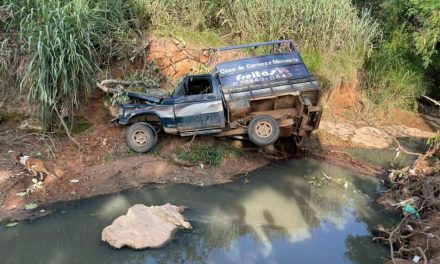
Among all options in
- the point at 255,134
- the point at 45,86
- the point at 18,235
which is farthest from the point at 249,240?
the point at 45,86

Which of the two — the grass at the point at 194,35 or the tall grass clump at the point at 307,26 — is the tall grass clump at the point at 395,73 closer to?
the tall grass clump at the point at 307,26

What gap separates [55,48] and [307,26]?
21.7 ft

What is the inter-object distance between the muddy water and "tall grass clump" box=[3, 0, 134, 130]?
2.38 m

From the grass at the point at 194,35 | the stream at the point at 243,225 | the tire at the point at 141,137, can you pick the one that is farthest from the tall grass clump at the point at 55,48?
the stream at the point at 243,225

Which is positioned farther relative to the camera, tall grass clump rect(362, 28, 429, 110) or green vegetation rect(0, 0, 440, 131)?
tall grass clump rect(362, 28, 429, 110)

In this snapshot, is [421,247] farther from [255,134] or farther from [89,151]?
[89,151]

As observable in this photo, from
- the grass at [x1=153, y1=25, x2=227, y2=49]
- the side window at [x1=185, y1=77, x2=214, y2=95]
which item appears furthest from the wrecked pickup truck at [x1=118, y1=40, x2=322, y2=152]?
the grass at [x1=153, y1=25, x2=227, y2=49]

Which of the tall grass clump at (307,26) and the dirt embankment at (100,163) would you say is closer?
the dirt embankment at (100,163)

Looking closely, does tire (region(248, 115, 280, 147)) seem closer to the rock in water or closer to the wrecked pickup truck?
the wrecked pickup truck

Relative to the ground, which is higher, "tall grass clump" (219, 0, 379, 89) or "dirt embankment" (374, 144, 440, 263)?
"tall grass clump" (219, 0, 379, 89)

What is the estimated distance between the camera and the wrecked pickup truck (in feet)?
26.7

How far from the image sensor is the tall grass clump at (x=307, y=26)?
11500mm

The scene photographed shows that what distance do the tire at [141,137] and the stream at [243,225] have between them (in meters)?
1.00

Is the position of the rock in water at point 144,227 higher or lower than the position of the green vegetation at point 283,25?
lower
